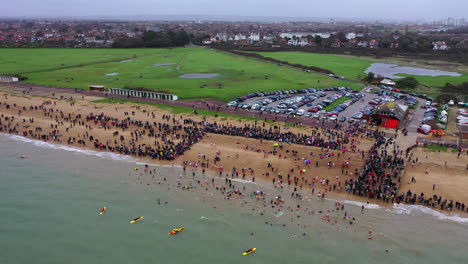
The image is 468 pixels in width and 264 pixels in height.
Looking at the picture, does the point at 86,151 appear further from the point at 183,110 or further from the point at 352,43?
the point at 352,43

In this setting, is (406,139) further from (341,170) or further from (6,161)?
(6,161)

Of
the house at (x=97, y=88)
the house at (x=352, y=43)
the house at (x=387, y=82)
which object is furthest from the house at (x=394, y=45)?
the house at (x=97, y=88)

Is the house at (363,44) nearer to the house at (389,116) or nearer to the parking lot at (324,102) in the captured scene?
the parking lot at (324,102)

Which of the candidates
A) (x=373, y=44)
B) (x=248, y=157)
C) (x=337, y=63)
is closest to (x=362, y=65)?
(x=337, y=63)

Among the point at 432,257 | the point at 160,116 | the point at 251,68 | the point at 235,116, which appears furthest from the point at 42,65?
the point at 432,257

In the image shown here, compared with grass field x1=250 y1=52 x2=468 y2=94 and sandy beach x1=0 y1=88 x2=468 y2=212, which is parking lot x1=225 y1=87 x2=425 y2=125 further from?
grass field x1=250 y1=52 x2=468 y2=94

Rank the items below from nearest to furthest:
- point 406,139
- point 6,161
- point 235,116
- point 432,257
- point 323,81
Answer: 1. point 432,257
2. point 6,161
3. point 406,139
4. point 235,116
5. point 323,81

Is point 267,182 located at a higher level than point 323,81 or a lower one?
lower
